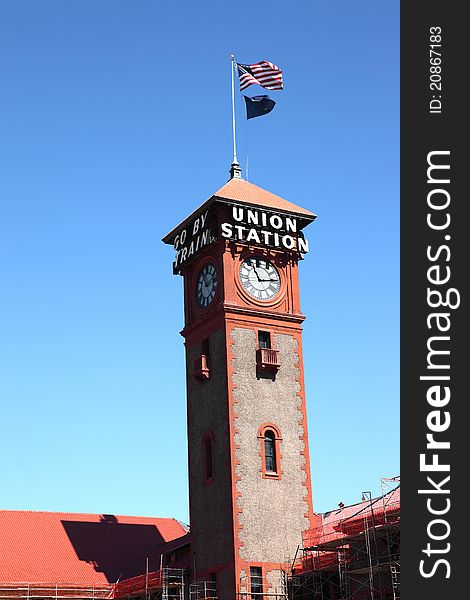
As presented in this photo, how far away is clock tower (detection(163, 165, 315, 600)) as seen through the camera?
51.5 meters

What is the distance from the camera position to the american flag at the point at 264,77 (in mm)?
59406

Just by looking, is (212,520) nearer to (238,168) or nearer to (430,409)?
(238,168)

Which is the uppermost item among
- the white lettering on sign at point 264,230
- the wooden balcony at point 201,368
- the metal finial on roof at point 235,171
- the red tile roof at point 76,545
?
the metal finial on roof at point 235,171

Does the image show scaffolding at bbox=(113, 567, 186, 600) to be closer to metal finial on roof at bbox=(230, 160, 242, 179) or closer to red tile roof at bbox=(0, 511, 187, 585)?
red tile roof at bbox=(0, 511, 187, 585)

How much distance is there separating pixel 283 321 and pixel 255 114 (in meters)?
13.5

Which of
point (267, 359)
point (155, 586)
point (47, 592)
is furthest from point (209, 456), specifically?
point (47, 592)

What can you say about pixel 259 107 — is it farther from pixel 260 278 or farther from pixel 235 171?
pixel 260 278

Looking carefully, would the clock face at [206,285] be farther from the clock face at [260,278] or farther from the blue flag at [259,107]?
the blue flag at [259,107]

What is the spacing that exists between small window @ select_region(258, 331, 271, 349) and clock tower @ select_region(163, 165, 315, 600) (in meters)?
0.06

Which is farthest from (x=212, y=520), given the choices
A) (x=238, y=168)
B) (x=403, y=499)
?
(x=403, y=499)

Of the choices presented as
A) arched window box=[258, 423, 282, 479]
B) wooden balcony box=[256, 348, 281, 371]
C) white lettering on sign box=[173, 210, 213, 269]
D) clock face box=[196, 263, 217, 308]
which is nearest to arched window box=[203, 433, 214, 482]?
arched window box=[258, 423, 282, 479]

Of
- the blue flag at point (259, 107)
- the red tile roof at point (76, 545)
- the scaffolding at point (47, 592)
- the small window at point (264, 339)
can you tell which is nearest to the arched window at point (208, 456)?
the small window at point (264, 339)

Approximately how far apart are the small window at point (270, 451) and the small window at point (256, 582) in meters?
5.68

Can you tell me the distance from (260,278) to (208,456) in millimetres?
10971
